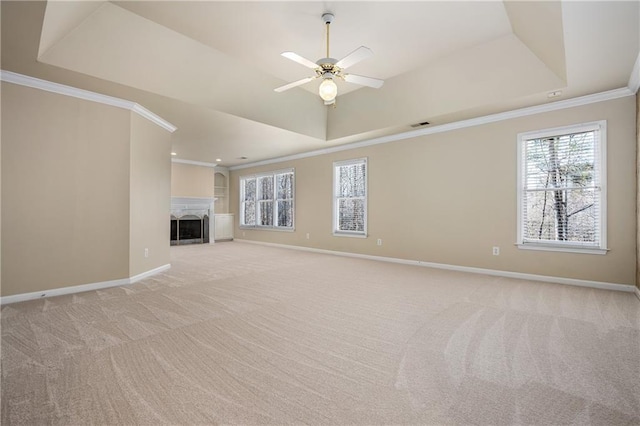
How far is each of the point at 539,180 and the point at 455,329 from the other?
3.10m

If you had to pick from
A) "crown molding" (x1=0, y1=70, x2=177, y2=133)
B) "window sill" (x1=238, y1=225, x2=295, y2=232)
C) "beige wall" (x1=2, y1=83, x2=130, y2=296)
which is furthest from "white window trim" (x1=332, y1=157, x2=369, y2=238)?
"beige wall" (x1=2, y1=83, x2=130, y2=296)

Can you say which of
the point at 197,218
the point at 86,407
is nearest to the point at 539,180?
the point at 86,407

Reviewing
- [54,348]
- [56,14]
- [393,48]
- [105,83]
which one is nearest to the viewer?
[54,348]

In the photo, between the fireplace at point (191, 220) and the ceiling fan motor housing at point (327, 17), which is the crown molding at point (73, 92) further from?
the fireplace at point (191, 220)

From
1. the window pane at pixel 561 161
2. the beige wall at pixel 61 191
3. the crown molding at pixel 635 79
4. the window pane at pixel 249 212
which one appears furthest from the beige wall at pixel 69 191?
the crown molding at pixel 635 79

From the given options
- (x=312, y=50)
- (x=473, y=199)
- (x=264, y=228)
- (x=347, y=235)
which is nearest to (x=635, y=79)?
(x=473, y=199)

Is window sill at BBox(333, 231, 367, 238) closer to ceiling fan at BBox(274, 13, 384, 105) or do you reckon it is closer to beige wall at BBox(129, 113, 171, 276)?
beige wall at BBox(129, 113, 171, 276)

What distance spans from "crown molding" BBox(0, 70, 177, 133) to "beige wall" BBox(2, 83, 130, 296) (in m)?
0.06

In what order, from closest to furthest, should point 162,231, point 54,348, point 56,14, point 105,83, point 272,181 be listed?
point 54,348
point 56,14
point 105,83
point 162,231
point 272,181

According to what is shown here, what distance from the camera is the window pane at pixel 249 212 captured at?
9.34 m

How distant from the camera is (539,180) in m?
4.32

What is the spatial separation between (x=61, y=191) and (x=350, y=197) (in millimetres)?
4983

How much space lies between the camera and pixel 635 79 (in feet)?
11.0

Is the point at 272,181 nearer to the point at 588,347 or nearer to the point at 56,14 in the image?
the point at 56,14
